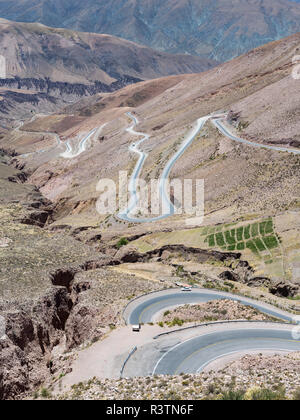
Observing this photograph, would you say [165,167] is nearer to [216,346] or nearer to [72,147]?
[216,346]

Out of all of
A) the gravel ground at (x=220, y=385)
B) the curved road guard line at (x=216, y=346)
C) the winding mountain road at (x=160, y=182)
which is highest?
the winding mountain road at (x=160, y=182)

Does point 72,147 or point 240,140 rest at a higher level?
point 72,147

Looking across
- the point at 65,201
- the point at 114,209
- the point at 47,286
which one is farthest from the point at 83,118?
the point at 47,286

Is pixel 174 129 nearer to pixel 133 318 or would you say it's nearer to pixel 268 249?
pixel 268 249

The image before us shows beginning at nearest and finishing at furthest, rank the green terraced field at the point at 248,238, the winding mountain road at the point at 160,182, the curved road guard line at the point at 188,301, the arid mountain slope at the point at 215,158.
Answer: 1. the curved road guard line at the point at 188,301
2. the green terraced field at the point at 248,238
3. the arid mountain slope at the point at 215,158
4. the winding mountain road at the point at 160,182

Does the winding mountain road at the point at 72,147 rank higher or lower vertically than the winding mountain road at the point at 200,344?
higher

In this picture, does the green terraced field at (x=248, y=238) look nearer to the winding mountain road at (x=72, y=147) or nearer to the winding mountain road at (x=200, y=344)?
the winding mountain road at (x=200, y=344)

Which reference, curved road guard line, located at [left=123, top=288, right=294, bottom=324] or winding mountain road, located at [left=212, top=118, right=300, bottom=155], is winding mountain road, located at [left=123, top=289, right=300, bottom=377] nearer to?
curved road guard line, located at [left=123, top=288, right=294, bottom=324]

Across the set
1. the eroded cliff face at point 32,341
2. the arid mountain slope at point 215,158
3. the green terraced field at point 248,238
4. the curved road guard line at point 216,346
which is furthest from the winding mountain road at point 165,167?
the curved road guard line at point 216,346

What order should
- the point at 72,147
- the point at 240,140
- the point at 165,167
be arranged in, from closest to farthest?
the point at 240,140
the point at 165,167
the point at 72,147

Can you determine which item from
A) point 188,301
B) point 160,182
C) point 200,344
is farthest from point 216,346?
point 160,182

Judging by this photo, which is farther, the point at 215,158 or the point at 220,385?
the point at 215,158
